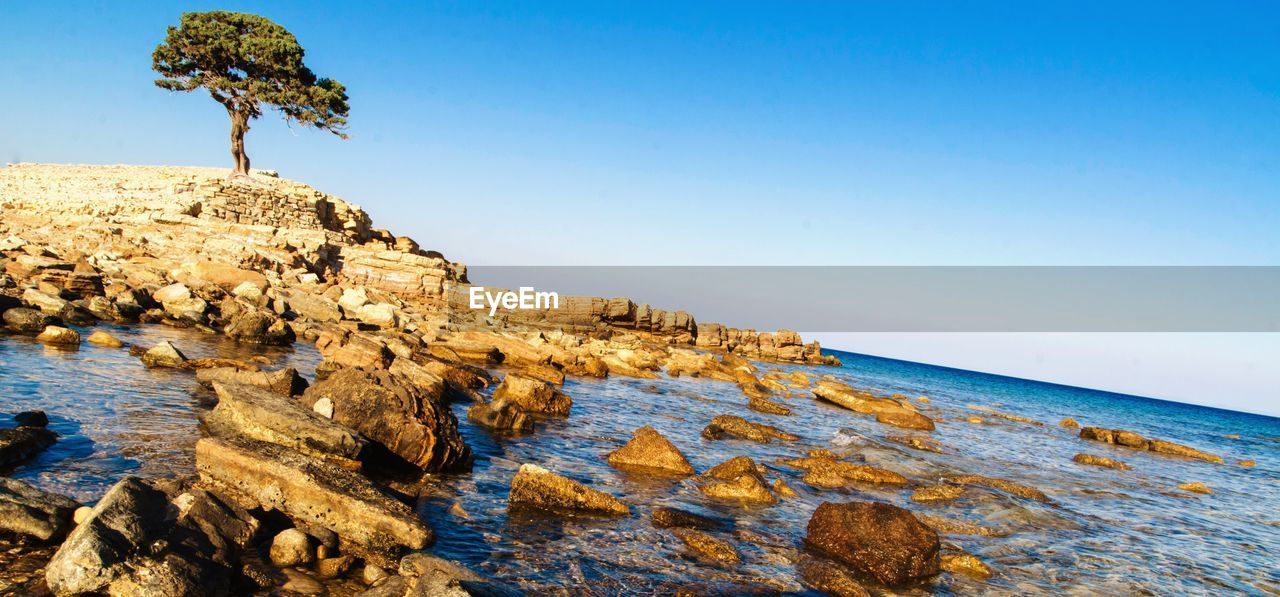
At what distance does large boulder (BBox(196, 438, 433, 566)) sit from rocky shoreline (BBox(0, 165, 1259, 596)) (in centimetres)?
3

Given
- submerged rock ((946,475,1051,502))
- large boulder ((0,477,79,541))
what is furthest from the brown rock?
large boulder ((0,477,79,541))

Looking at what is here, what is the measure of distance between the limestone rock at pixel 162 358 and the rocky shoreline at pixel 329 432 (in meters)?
0.05

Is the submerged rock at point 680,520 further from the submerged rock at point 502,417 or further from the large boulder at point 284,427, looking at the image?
the submerged rock at point 502,417

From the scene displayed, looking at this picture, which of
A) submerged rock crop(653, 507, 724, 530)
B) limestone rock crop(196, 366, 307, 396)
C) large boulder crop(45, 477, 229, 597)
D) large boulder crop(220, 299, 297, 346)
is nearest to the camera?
large boulder crop(45, 477, 229, 597)

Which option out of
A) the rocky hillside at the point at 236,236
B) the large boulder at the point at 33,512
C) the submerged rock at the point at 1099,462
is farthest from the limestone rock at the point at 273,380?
the submerged rock at the point at 1099,462

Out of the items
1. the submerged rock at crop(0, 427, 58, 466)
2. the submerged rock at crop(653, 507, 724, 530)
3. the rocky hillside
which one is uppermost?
the rocky hillside

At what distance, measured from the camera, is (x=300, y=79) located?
51875 millimetres

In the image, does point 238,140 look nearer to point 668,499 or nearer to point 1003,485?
point 668,499

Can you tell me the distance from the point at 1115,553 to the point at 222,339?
26980 mm

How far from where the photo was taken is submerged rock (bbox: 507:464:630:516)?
10.4 m

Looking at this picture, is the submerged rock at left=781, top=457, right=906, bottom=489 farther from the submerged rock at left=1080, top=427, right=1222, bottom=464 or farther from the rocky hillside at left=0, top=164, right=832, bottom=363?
the rocky hillside at left=0, top=164, right=832, bottom=363

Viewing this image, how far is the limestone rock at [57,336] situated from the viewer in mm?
17781

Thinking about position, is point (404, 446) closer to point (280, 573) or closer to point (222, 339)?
point (280, 573)

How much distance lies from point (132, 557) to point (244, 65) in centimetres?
5596
